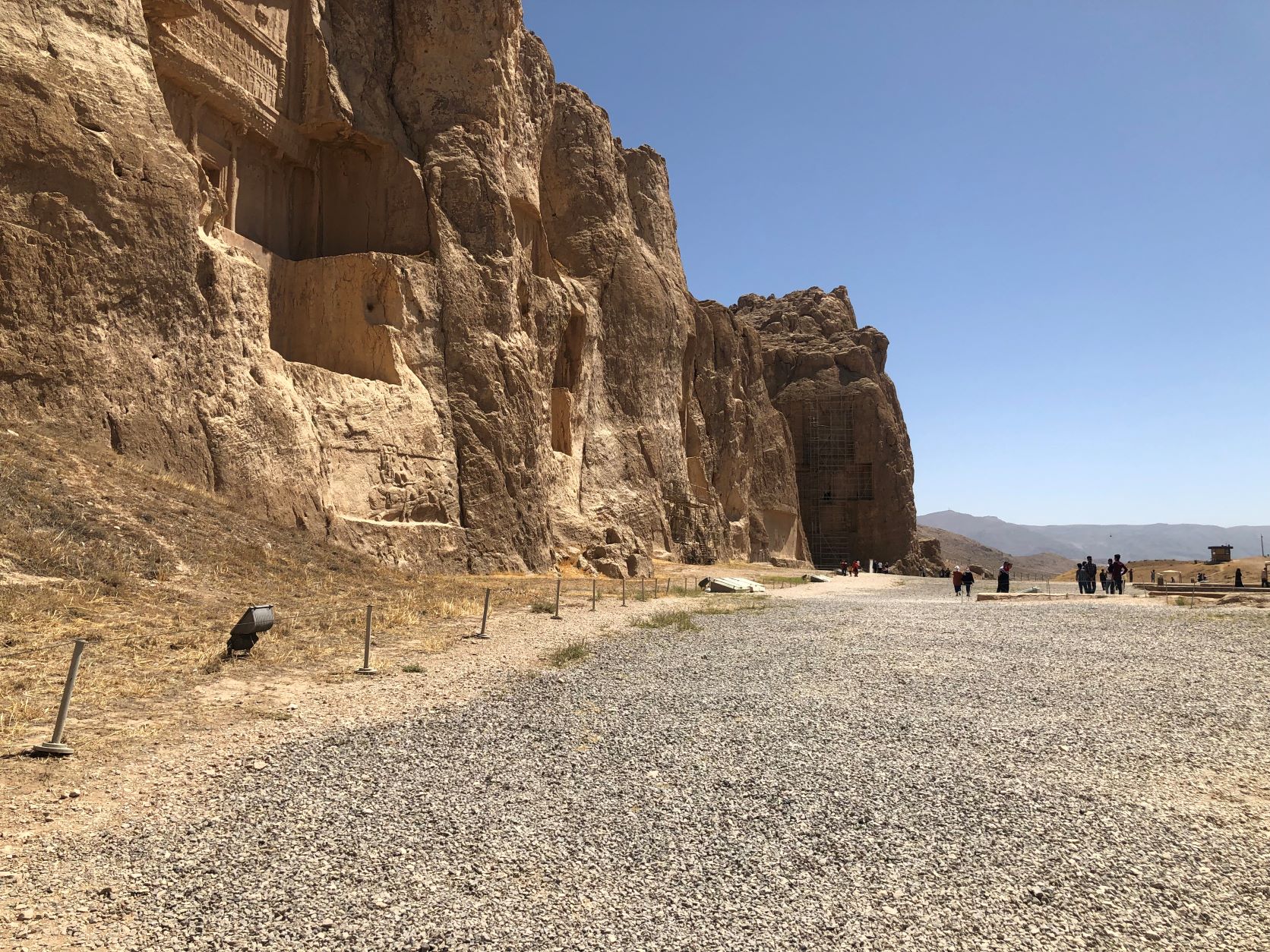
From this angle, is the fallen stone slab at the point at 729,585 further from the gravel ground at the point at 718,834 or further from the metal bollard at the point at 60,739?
the metal bollard at the point at 60,739

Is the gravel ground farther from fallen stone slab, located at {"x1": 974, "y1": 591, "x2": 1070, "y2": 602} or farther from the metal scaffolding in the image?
the metal scaffolding

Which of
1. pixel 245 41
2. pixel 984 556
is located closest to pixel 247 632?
pixel 245 41

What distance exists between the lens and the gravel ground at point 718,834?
3840 mm

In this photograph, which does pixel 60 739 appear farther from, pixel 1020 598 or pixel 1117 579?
→ pixel 1117 579

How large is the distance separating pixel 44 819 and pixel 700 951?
3654mm

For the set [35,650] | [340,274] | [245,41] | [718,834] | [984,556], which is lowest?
[718,834]

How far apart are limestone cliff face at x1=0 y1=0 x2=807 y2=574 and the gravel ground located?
36.8 feet

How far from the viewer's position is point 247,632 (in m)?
8.91

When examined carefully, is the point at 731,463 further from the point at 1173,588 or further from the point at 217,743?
the point at 217,743

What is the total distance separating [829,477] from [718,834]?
65.2 metres

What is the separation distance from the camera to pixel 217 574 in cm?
1277

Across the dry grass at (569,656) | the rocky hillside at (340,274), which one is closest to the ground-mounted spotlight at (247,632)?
the dry grass at (569,656)

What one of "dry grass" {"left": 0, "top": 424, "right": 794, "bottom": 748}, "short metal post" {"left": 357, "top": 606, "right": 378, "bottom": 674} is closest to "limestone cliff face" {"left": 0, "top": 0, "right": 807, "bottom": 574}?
"dry grass" {"left": 0, "top": 424, "right": 794, "bottom": 748}

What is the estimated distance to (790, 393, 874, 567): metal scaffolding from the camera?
222 ft
